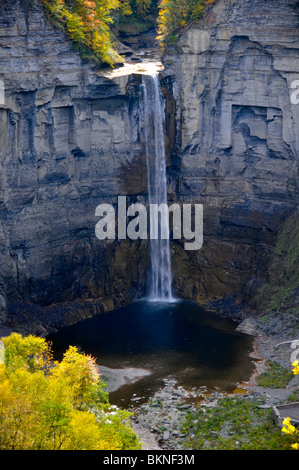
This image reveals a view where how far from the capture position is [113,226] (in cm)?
7444

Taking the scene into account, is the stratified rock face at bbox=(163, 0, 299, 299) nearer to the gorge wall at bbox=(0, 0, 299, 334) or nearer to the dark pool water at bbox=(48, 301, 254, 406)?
the gorge wall at bbox=(0, 0, 299, 334)

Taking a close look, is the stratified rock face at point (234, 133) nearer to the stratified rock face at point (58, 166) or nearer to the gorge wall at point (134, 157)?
the gorge wall at point (134, 157)

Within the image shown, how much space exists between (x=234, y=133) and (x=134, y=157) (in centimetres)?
846

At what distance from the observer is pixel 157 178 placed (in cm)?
7569

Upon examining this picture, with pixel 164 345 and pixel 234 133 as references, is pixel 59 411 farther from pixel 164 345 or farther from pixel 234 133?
pixel 234 133

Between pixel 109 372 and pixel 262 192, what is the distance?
2192 cm

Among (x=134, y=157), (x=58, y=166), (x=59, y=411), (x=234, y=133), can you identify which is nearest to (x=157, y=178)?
(x=134, y=157)

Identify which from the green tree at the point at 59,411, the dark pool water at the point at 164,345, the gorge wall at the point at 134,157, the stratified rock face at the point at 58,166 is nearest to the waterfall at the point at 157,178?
the gorge wall at the point at 134,157

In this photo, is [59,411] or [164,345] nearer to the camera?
[59,411]

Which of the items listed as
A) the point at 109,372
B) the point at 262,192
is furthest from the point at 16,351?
the point at 262,192

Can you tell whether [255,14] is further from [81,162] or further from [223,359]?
[223,359]

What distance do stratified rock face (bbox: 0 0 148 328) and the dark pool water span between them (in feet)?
14.4

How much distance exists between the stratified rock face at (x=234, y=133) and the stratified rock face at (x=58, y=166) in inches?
175

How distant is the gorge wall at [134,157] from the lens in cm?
6700
